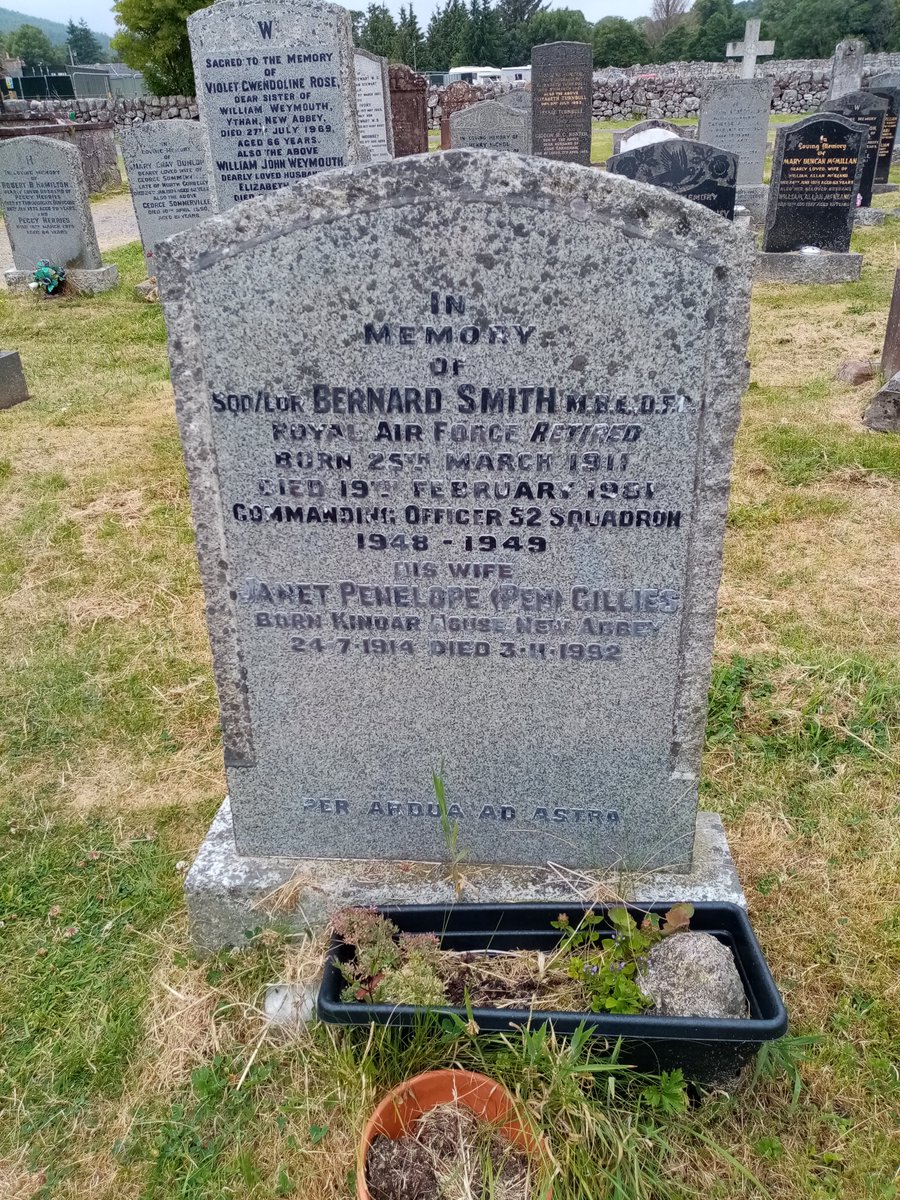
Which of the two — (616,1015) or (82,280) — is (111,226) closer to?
(82,280)

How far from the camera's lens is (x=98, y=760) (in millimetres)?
3293

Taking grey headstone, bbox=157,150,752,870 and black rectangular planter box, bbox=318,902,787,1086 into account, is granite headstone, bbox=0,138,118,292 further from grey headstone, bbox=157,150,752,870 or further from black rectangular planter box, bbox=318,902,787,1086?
black rectangular planter box, bbox=318,902,787,1086

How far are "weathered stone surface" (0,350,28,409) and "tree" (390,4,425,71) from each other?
40974mm

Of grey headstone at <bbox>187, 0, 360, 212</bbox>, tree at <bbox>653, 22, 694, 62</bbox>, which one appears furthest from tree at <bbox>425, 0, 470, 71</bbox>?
grey headstone at <bbox>187, 0, 360, 212</bbox>

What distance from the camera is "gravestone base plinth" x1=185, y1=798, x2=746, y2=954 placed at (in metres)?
2.31

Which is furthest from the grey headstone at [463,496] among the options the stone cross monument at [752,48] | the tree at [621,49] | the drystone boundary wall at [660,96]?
the tree at [621,49]

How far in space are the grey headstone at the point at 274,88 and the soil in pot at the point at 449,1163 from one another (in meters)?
6.42

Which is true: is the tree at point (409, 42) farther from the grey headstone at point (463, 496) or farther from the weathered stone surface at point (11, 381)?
the grey headstone at point (463, 496)

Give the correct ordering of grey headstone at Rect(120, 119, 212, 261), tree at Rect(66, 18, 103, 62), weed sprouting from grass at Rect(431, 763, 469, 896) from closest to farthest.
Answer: weed sprouting from grass at Rect(431, 763, 469, 896) → grey headstone at Rect(120, 119, 212, 261) → tree at Rect(66, 18, 103, 62)

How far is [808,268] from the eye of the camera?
10.0 meters

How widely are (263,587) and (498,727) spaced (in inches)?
26.7

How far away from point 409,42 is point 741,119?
131 ft

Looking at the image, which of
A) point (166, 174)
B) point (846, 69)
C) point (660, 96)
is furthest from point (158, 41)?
point (166, 174)

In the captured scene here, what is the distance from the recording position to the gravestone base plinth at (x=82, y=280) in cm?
1063
